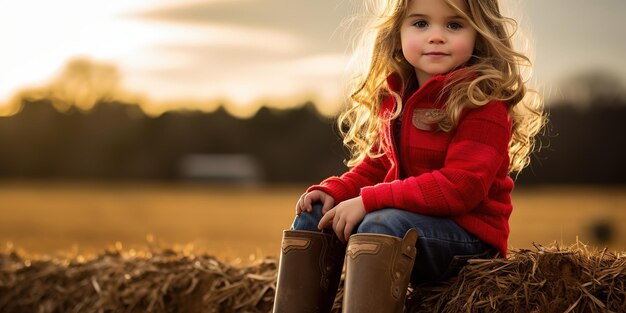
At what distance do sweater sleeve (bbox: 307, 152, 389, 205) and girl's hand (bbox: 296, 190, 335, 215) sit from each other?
2 cm

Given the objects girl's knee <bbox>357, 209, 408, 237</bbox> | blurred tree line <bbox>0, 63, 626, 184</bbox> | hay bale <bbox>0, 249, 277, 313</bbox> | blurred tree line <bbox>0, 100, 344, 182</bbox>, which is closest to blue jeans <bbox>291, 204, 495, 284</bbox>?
girl's knee <bbox>357, 209, 408, 237</bbox>

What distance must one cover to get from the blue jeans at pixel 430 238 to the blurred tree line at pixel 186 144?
66.8 feet

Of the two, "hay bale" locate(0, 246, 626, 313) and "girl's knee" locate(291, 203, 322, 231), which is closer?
"hay bale" locate(0, 246, 626, 313)

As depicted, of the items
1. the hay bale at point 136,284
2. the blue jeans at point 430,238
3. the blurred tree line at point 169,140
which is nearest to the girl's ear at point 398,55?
the blue jeans at point 430,238

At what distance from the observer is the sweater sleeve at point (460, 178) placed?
2.88m

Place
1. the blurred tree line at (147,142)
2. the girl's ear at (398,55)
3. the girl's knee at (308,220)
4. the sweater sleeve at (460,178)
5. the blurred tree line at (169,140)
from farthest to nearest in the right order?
the blurred tree line at (147,142) < the blurred tree line at (169,140) < the girl's ear at (398,55) < the girl's knee at (308,220) < the sweater sleeve at (460,178)

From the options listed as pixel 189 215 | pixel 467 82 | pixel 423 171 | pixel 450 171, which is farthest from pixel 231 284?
pixel 189 215

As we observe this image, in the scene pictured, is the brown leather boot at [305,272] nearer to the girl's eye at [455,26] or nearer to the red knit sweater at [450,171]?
the red knit sweater at [450,171]

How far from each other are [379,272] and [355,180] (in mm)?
664

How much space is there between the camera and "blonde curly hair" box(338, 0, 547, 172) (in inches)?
120

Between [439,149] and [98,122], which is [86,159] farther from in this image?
[439,149]

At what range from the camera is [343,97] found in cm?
364

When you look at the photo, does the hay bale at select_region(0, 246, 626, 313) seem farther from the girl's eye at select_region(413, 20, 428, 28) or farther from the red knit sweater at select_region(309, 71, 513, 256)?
the girl's eye at select_region(413, 20, 428, 28)

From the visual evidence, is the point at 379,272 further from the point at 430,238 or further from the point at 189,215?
the point at 189,215
